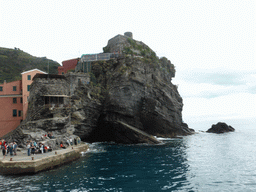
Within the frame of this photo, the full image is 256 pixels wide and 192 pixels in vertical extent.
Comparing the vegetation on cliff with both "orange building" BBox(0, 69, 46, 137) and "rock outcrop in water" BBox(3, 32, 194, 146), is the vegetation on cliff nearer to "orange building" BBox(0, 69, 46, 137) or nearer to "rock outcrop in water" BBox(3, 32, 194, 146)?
"orange building" BBox(0, 69, 46, 137)

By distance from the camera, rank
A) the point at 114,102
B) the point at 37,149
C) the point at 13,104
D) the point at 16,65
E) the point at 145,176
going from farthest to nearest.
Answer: the point at 16,65
the point at 114,102
the point at 13,104
the point at 37,149
the point at 145,176

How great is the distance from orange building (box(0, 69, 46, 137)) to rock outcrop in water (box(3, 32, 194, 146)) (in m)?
5.05

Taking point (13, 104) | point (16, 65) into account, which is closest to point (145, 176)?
point (13, 104)

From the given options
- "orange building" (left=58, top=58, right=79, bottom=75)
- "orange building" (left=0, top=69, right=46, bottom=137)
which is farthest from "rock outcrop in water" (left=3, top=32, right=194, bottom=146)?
"orange building" (left=58, top=58, right=79, bottom=75)

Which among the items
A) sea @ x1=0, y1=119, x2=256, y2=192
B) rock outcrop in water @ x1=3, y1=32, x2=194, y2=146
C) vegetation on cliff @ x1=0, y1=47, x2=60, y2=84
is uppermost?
vegetation on cliff @ x1=0, y1=47, x2=60, y2=84

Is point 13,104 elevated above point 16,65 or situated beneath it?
situated beneath

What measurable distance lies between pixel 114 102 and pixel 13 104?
79.0ft

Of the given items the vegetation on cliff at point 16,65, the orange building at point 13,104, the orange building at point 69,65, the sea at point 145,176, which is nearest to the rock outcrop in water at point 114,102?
the orange building at point 13,104

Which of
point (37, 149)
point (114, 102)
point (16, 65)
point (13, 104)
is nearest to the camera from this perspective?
point (37, 149)

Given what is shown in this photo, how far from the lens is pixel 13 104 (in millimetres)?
46469

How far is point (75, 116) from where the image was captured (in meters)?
44.7

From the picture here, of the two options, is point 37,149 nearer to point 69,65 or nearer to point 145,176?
point 145,176

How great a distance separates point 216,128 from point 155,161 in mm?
54855

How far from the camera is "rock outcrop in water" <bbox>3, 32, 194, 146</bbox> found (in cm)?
4188
